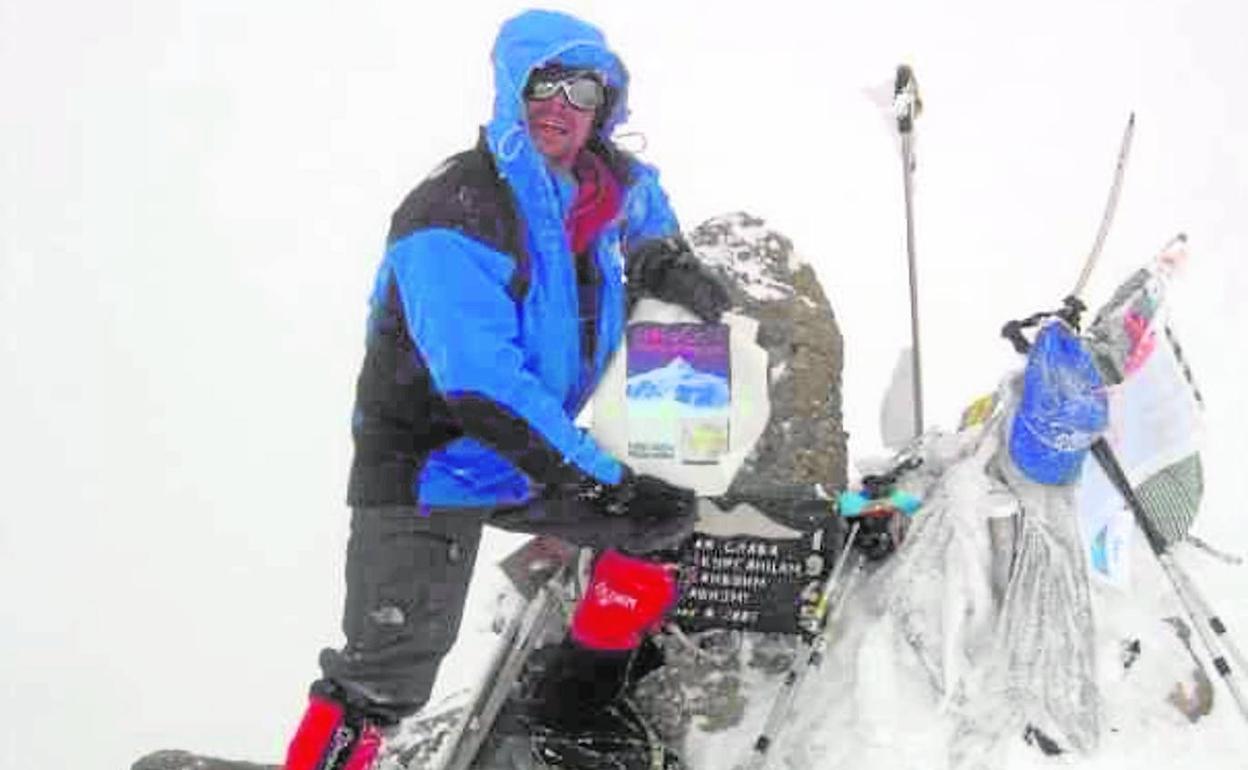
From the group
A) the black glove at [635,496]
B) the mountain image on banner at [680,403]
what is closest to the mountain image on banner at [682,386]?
the mountain image on banner at [680,403]

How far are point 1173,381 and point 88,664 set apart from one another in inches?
662

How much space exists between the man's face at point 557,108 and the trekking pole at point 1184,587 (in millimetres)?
1953

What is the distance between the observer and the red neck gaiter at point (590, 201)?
479 centimetres

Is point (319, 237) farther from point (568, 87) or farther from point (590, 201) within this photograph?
point (568, 87)

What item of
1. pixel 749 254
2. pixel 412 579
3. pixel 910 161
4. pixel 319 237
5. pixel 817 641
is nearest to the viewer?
pixel 412 579

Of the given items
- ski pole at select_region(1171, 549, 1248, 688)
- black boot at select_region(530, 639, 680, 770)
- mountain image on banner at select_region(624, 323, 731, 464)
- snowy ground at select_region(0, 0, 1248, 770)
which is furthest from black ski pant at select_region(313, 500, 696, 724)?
ski pole at select_region(1171, 549, 1248, 688)

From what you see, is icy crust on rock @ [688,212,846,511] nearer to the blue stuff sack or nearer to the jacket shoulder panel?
the blue stuff sack

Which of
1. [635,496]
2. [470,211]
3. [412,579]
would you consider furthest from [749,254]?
[412,579]

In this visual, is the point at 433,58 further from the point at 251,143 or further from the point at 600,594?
the point at 600,594

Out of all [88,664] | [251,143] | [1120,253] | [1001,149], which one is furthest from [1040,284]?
[251,143]

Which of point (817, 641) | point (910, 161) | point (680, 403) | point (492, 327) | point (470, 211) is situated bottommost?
point (817, 641)

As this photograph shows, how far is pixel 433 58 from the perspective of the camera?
50031mm

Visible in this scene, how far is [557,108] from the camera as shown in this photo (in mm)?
4684

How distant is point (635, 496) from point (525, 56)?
4.69 ft
